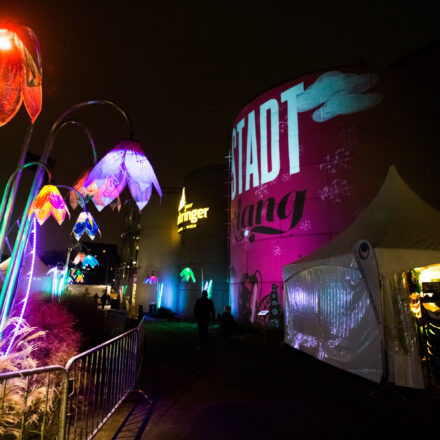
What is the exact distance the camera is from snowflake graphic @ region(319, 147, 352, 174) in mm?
14117

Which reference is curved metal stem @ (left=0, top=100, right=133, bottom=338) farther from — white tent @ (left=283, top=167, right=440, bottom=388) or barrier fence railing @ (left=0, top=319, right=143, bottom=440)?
white tent @ (left=283, top=167, right=440, bottom=388)

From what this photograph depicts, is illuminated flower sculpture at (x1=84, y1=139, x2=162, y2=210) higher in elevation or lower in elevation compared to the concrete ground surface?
higher

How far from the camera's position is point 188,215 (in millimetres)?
27125

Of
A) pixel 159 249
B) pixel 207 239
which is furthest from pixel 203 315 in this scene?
pixel 159 249

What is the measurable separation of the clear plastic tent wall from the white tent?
0.02 metres

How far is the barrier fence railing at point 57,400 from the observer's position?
334 cm

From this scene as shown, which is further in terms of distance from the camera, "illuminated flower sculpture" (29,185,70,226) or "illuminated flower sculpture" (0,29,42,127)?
"illuminated flower sculpture" (29,185,70,226)

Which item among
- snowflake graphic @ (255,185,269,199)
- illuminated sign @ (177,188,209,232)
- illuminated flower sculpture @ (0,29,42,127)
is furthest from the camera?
illuminated sign @ (177,188,209,232)

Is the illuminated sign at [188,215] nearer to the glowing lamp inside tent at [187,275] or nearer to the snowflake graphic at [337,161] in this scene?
the glowing lamp inside tent at [187,275]

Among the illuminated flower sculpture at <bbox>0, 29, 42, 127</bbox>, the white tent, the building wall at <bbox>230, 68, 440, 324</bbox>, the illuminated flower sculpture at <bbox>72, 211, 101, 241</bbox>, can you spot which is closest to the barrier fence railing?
the illuminated flower sculpture at <bbox>0, 29, 42, 127</bbox>

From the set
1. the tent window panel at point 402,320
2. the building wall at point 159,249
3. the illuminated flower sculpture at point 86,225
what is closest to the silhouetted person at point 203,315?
the illuminated flower sculpture at point 86,225

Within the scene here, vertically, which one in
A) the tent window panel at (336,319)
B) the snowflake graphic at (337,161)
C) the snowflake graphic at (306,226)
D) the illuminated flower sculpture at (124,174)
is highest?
the snowflake graphic at (337,161)

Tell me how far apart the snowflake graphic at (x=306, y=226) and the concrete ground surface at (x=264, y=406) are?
6558 millimetres

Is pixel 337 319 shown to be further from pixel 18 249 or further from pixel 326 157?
pixel 326 157
